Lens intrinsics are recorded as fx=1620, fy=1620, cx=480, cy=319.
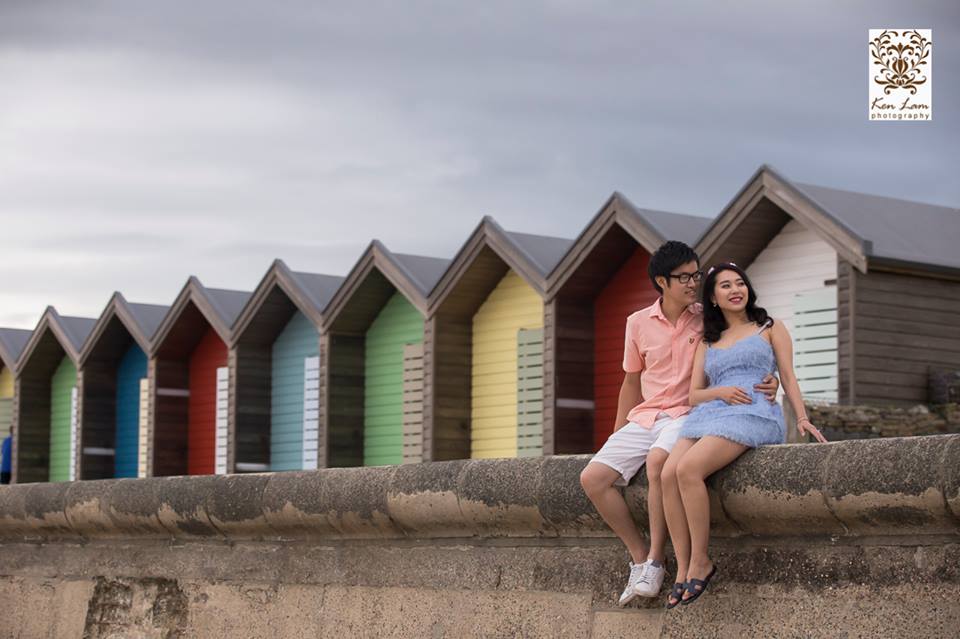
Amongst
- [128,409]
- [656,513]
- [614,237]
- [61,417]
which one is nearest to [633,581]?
[656,513]

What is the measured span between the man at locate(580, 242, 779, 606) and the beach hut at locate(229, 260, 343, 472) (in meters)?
21.1

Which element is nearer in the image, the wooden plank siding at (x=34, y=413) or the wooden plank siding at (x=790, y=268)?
the wooden plank siding at (x=790, y=268)

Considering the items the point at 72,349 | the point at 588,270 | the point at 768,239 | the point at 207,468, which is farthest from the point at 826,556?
the point at 72,349

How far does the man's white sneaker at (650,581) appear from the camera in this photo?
4.71 m

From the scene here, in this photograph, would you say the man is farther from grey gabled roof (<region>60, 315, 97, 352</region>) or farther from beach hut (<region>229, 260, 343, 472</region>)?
grey gabled roof (<region>60, 315, 97, 352</region>)

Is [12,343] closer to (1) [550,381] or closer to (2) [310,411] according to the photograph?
(2) [310,411]

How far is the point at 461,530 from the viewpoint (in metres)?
5.59

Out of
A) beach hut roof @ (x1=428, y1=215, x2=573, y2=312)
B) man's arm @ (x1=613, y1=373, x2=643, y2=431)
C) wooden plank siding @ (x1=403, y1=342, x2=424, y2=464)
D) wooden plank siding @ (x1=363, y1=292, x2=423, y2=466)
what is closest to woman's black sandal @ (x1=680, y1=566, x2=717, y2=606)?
man's arm @ (x1=613, y1=373, x2=643, y2=431)

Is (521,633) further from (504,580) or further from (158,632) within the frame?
(158,632)

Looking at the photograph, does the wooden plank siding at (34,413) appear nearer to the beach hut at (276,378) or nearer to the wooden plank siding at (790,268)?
the beach hut at (276,378)

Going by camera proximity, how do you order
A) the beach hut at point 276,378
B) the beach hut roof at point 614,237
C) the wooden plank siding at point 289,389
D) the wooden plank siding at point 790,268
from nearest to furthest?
the wooden plank siding at point 790,268
the beach hut roof at point 614,237
the beach hut at point 276,378
the wooden plank siding at point 289,389

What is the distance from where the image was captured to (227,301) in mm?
28359

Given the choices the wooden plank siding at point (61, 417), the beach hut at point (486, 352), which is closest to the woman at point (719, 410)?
the beach hut at point (486, 352)

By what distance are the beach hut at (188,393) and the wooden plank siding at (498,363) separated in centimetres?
623
